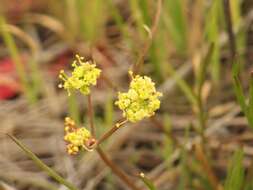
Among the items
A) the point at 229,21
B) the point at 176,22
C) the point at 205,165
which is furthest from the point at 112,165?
the point at 176,22

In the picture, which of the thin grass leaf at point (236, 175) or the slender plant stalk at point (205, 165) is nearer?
the thin grass leaf at point (236, 175)

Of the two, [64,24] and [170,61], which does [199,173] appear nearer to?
[170,61]

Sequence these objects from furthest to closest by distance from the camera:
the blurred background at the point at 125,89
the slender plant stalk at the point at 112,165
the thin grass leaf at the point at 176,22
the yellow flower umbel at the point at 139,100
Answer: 1. the thin grass leaf at the point at 176,22
2. the blurred background at the point at 125,89
3. the slender plant stalk at the point at 112,165
4. the yellow flower umbel at the point at 139,100

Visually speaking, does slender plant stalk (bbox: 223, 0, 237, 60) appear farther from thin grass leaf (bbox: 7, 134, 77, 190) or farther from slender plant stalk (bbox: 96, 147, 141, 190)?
thin grass leaf (bbox: 7, 134, 77, 190)

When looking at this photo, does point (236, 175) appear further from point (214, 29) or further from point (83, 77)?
point (214, 29)

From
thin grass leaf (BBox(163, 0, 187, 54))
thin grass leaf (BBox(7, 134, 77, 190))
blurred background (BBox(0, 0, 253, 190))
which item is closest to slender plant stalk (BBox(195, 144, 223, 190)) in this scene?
blurred background (BBox(0, 0, 253, 190))

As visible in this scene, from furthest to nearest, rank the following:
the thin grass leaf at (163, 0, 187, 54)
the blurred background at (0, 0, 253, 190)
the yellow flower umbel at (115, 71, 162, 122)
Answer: the thin grass leaf at (163, 0, 187, 54) → the blurred background at (0, 0, 253, 190) → the yellow flower umbel at (115, 71, 162, 122)

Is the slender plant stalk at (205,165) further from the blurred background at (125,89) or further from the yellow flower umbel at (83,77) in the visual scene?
the yellow flower umbel at (83,77)

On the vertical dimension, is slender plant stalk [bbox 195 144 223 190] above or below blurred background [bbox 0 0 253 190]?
below

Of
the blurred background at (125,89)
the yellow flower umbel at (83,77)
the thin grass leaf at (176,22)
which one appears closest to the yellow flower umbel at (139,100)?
the yellow flower umbel at (83,77)

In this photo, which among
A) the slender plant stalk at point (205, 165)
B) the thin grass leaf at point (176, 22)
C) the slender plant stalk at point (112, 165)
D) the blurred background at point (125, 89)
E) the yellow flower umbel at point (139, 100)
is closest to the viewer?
the yellow flower umbel at point (139, 100)
